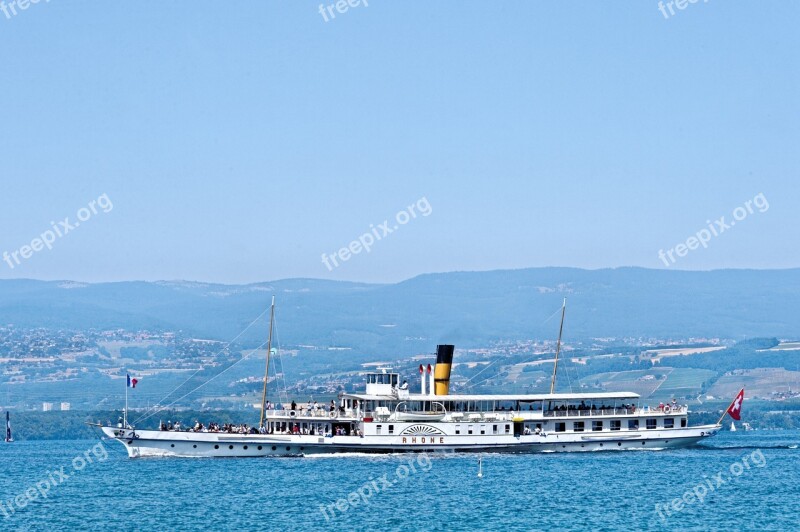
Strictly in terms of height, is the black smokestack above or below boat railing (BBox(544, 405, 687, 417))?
above

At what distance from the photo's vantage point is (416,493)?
221 feet

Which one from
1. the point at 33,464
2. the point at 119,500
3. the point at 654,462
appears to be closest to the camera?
the point at 119,500

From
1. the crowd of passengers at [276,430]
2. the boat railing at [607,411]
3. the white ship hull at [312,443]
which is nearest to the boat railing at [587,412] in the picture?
the boat railing at [607,411]

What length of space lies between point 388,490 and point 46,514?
18246 mm

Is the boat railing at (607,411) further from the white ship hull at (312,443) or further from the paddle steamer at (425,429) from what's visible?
the white ship hull at (312,443)

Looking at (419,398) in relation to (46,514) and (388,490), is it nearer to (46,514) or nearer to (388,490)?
(388,490)

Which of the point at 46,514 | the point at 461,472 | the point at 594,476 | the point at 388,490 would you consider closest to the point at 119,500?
the point at 46,514

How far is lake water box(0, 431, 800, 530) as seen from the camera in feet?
190

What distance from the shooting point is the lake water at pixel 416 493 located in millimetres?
57875

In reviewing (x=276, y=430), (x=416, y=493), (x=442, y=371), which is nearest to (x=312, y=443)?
(x=276, y=430)

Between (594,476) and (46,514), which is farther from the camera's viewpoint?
(594,476)

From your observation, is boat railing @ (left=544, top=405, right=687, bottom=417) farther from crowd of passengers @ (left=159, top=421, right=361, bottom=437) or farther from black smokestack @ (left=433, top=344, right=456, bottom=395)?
crowd of passengers @ (left=159, top=421, right=361, bottom=437)

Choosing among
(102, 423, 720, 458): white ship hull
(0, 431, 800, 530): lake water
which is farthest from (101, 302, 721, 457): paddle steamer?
(0, 431, 800, 530): lake water

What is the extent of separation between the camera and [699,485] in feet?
233
